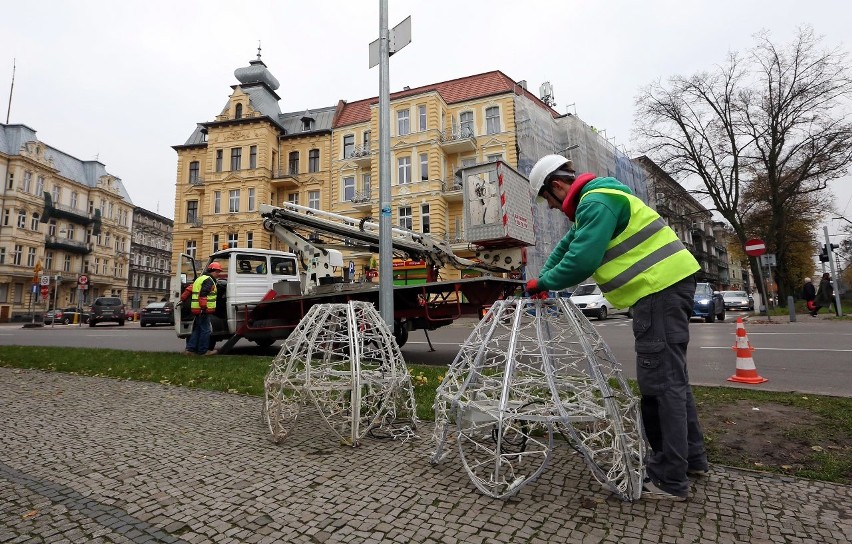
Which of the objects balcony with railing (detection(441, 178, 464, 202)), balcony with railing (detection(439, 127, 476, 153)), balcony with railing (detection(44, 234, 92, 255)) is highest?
balcony with railing (detection(439, 127, 476, 153))

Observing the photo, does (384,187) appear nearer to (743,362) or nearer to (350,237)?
(350,237)

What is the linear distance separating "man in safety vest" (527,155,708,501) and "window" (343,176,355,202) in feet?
104

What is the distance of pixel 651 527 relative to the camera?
204cm

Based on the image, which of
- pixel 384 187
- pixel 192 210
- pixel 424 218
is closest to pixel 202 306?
pixel 384 187

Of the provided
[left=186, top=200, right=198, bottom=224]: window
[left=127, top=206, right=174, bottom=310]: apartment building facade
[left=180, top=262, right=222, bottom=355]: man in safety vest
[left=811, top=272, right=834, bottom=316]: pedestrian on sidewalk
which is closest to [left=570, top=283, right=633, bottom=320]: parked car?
[left=811, top=272, right=834, bottom=316]: pedestrian on sidewalk

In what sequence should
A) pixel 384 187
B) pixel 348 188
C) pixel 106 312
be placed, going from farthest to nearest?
pixel 348 188 → pixel 106 312 → pixel 384 187

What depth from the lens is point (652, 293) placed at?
2.45 meters

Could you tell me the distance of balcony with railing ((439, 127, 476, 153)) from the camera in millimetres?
28656

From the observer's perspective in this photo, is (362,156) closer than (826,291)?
No

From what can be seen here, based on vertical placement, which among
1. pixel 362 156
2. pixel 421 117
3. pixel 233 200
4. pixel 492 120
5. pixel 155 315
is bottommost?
pixel 155 315

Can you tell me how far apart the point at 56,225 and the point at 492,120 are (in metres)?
49.7

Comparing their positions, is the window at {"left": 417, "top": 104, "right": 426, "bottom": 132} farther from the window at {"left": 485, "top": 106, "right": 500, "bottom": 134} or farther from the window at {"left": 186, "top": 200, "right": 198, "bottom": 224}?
the window at {"left": 186, "top": 200, "right": 198, "bottom": 224}

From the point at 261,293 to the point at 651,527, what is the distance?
9.50m

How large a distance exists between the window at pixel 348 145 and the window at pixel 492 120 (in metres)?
10.5
